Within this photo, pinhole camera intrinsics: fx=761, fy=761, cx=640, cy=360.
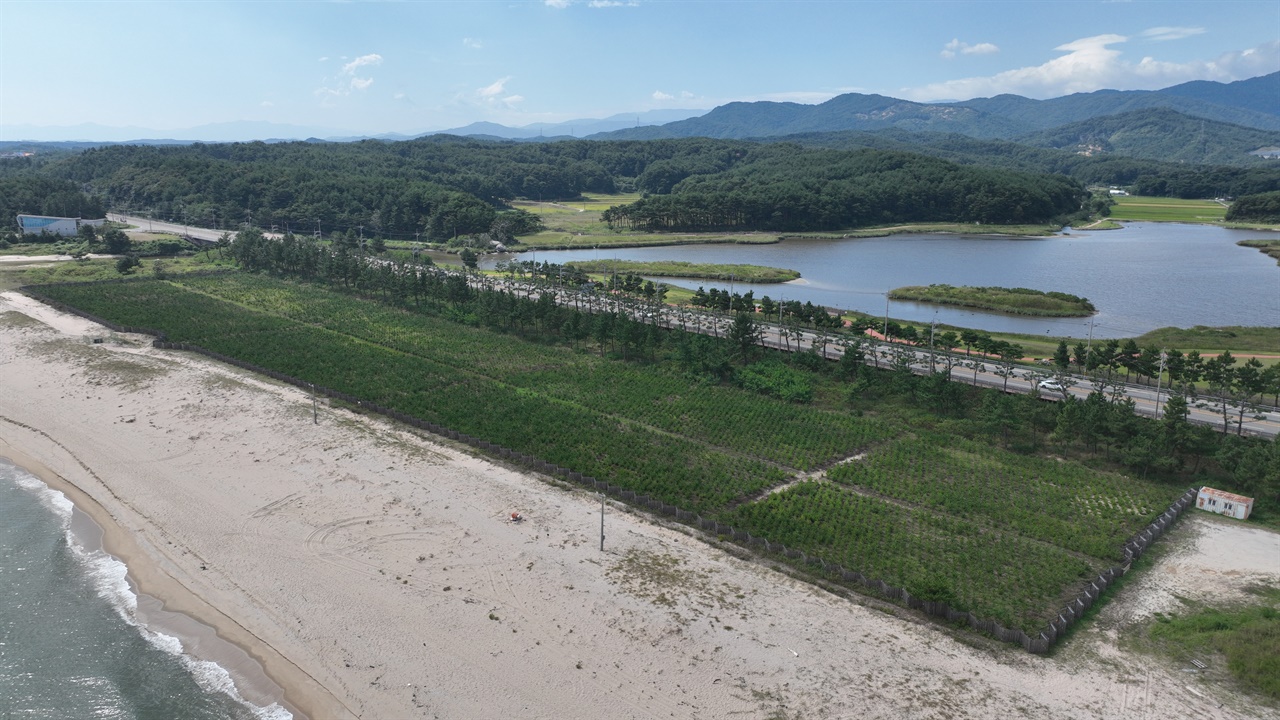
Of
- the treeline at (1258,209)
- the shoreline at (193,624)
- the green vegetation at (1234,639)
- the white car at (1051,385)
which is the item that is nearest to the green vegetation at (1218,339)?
the white car at (1051,385)

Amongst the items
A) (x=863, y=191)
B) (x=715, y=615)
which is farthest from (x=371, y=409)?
(x=863, y=191)

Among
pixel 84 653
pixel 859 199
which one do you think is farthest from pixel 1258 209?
pixel 84 653

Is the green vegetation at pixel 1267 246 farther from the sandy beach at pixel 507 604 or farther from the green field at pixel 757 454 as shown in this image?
the sandy beach at pixel 507 604

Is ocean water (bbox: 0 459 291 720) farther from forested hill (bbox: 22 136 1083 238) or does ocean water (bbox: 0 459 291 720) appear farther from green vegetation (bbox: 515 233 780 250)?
forested hill (bbox: 22 136 1083 238)

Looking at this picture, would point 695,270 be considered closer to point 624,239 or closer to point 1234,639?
point 624,239

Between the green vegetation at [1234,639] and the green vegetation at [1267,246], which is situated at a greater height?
the green vegetation at [1267,246]

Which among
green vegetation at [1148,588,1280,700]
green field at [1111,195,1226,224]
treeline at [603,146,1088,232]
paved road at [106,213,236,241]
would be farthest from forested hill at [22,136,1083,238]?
green vegetation at [1148,588,1280,700]
